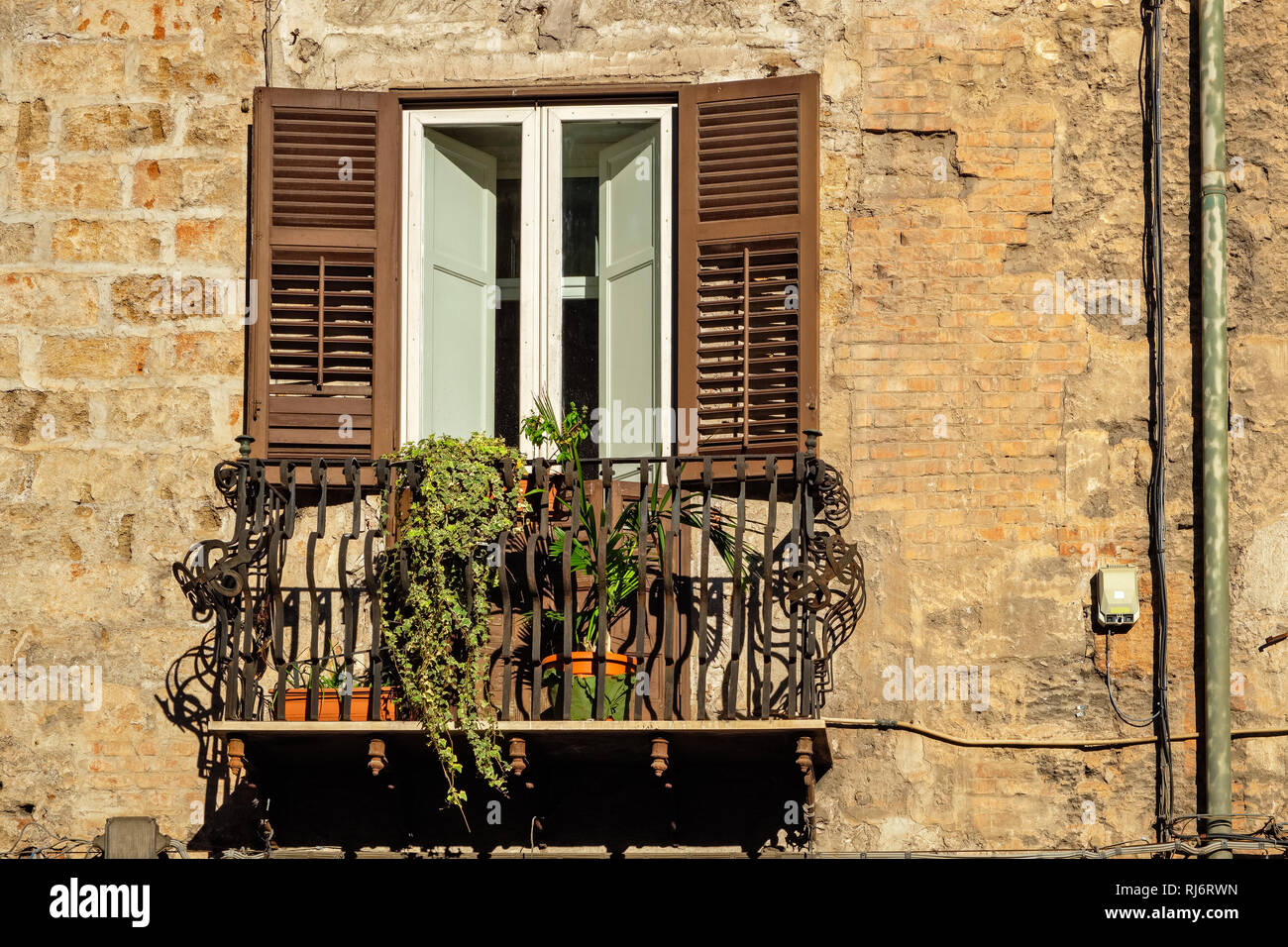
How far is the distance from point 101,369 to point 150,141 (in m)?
1.00

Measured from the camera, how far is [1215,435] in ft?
27.6

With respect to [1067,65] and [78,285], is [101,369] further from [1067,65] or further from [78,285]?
[1067,65]

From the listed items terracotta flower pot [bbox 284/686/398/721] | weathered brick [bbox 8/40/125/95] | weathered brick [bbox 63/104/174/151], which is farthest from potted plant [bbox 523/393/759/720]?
weathered brick [bbox 8/40/125/95]

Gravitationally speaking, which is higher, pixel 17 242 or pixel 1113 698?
pixel 17 242

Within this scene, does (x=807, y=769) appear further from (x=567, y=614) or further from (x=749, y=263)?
(x=749, y=263)

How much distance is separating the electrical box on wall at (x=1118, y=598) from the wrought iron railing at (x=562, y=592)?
93 centimetres

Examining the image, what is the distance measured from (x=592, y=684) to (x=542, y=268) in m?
1.93

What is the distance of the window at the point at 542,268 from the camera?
28.6 feet

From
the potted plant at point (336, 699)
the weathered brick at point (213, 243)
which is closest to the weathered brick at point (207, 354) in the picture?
the weathered brick at point (213, 243)

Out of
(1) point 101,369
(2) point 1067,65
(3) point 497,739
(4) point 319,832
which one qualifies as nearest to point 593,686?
(3) point 497,739

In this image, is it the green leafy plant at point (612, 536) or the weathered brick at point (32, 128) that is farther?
the weathered brick at point (32, 128)

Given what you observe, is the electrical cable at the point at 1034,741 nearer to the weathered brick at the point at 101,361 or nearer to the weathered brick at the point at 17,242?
the weathered brick at the point at 101,361

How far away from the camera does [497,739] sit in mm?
7945

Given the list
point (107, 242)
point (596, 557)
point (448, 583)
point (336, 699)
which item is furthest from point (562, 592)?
point (107, 242)
